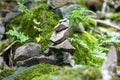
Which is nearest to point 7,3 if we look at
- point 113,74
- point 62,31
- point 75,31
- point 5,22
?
point 5,22

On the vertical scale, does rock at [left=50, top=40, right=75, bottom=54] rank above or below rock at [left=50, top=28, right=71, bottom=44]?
below

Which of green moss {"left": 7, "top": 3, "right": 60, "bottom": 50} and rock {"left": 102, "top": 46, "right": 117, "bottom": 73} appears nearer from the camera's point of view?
rock {"left": 102, "top": 46, "right": 117, "bottom": 73}

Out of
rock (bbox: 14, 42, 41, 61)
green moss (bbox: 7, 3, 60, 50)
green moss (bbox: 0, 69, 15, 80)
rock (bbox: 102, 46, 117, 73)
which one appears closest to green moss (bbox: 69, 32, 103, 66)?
green moss (bbox: 7, 3, 60, 50)

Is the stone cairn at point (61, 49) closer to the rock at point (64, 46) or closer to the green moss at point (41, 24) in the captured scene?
the rock at point (64, 46)

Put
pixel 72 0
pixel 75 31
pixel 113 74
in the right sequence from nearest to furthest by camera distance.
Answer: pixel 113 74 < pixel 75 31 < pixel 72 0

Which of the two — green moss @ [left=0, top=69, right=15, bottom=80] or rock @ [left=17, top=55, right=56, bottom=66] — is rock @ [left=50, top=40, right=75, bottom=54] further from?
green moss @ [left=0, top=69, right=15, bottom=80]

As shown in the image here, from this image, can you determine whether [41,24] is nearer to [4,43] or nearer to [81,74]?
[4,43]

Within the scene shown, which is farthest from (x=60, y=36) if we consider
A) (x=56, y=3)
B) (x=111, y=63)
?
(x=56, y=3)

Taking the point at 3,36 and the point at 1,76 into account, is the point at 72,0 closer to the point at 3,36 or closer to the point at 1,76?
the point at 3,36
